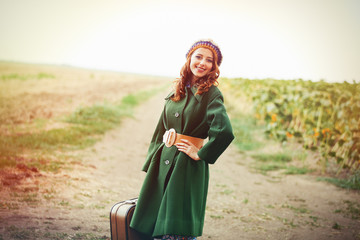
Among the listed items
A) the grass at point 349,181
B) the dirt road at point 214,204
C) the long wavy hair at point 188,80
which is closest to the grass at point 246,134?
the dirt road at point 214,204

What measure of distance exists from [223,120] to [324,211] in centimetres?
326

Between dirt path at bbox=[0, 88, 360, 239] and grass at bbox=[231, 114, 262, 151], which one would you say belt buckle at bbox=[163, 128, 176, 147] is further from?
grass at bbox=[231, 114, 262, 151]

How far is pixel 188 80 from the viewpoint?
2381 mm

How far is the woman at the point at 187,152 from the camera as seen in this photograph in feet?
6.82

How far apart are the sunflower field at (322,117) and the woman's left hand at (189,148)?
449 centimetres

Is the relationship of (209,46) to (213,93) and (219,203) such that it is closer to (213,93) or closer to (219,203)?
(213,93)

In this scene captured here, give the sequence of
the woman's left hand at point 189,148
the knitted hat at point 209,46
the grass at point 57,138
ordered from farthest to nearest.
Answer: the grass at point 57,138
the knitted hat at point 209,46
the woman's left hand at point 189,148

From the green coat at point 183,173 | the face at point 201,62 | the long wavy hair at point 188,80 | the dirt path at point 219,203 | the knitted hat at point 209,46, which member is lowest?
the dirt path at point 219,203

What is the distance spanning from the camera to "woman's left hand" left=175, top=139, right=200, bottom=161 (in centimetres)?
214

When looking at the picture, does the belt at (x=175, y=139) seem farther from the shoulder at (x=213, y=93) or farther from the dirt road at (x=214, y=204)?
the dirt road at (x=214, y=204)

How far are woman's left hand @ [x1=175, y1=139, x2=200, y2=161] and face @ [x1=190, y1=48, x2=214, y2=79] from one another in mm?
488

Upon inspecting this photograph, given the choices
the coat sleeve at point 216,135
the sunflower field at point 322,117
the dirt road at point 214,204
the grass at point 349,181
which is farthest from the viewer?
the sunflower field at point 322,117

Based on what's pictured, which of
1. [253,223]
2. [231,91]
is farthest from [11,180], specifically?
[231,91]

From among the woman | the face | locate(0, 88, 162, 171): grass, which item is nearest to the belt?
the woman
